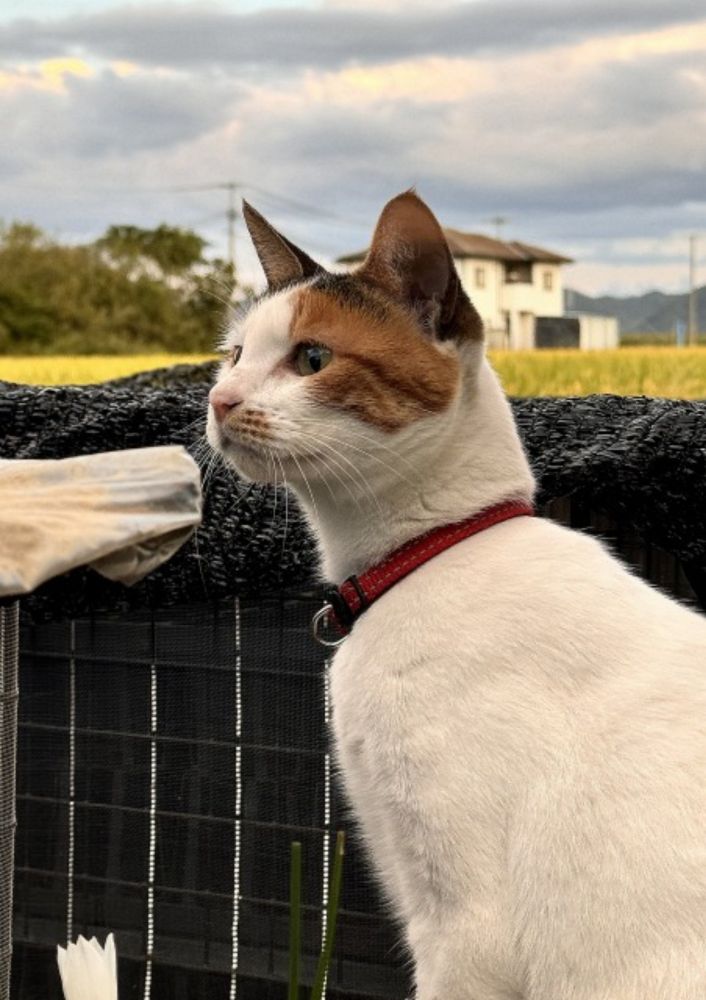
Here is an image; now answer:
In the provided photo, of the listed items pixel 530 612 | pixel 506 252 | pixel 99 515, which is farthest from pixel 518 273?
pixel 99 515

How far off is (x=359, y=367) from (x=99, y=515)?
16.5 inches

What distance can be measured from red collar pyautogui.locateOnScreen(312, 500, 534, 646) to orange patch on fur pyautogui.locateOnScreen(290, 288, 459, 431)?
12 centimetres

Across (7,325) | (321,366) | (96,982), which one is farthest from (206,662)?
(7,325)

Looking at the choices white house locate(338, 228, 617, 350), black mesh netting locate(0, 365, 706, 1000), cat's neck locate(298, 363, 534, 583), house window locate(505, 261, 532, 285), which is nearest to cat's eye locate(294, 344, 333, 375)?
cat's neck locate(298, 363, 534, 583)

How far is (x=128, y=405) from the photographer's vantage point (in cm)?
200

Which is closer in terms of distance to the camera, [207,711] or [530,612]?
[530,612]

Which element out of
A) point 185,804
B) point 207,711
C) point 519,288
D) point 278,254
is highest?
point 519,288

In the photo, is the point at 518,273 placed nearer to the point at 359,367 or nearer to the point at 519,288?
the point at 519,288

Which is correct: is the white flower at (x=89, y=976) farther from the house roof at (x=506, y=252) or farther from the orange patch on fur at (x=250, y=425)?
the house roof at (x=506, y=252)

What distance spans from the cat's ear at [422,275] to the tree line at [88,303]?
6.29m

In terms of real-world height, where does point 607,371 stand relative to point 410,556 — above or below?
above

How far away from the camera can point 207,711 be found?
6.54ft

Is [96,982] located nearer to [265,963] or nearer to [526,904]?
[526,904]

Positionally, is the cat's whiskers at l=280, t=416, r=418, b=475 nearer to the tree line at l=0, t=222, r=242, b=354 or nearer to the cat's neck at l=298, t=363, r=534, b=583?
the cat's neck at l=298, t=363, r=534, b=583
